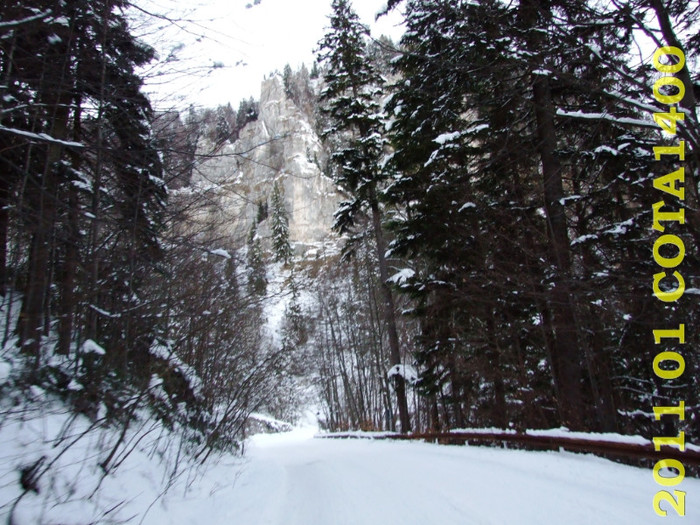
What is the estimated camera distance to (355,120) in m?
15.7

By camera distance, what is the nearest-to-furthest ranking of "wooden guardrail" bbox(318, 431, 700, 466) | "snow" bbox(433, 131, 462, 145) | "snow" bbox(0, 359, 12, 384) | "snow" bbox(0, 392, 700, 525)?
"snow" bbox(0, 392, 700, 525)
"snow" bbox(0, 359, 12, 384)
"wooden guardrail" bbox(318, 431, 700, 466)
"snow" bbox(433, 131, 462, 145)

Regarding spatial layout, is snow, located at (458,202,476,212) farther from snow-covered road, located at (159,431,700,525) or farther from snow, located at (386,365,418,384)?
snow, located at (386,365,418,384)

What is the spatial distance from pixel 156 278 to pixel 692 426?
12886mm

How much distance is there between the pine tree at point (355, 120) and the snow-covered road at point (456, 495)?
8.95m

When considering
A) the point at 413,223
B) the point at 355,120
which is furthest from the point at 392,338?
the point at 355,120

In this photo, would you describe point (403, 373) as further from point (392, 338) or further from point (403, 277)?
point (403, 277)

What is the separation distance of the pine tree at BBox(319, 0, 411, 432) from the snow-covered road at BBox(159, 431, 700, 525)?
8.95 m

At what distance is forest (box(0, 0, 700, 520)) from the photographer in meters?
3.43

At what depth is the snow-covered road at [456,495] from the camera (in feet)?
11.2

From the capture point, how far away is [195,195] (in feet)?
13.3

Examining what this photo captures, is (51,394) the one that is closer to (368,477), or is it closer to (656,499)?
(368,477)

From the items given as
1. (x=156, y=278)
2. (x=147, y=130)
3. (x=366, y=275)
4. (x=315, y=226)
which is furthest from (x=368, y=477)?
(x=315, y=226)

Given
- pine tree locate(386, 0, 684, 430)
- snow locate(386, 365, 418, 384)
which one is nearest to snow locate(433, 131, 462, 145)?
pine tree locate(386, 0, 684, 430)

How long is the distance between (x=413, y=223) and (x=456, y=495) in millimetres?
8507
